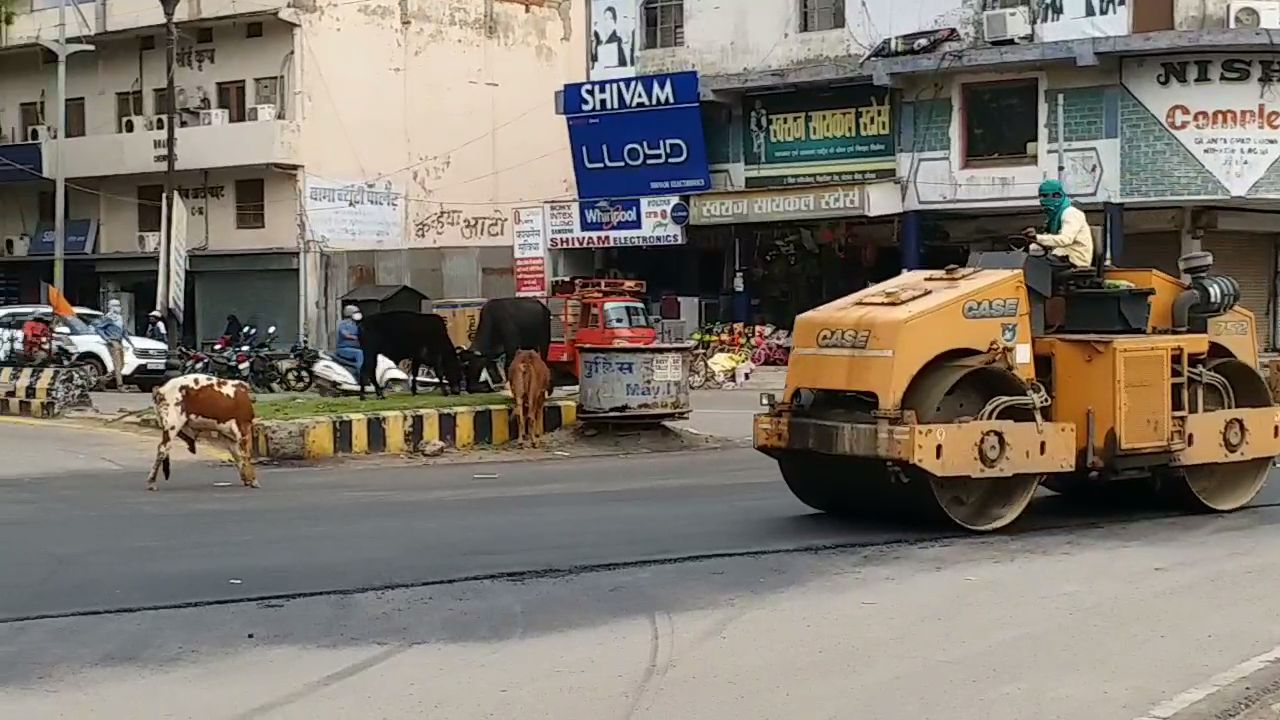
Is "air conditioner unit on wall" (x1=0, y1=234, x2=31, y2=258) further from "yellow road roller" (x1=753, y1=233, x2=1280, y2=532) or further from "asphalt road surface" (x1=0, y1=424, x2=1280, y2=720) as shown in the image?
"yellow road roller" (x1=753, y1=233, x2=1280, y2=532)

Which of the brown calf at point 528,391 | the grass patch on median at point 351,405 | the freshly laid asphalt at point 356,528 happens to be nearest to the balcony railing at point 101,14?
the grass patch on median at point 351,405

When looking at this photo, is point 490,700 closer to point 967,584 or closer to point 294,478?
point 967,584

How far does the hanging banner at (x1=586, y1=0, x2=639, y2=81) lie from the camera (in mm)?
36375

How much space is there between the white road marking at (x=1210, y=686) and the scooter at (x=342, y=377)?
2092cm

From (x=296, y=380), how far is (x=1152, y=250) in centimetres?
1829

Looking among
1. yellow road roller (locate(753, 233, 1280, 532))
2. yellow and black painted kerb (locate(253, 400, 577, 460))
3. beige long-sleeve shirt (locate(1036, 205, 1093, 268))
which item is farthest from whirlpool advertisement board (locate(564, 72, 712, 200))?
beige long-sleeve shirt (locate(1036, 205, 1093, 268))

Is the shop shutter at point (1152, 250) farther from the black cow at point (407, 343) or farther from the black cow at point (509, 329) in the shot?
the black cow at point (407, 343)

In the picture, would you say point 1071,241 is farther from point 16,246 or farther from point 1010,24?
point 16,246

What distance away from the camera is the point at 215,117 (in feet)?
136

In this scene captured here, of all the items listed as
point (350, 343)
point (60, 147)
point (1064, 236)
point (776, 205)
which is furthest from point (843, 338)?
point (60, 147)

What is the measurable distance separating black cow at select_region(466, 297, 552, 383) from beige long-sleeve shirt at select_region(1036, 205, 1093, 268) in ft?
47.2

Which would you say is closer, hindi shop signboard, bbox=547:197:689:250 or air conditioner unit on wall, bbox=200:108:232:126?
hindi shop signboard, bbox=547:197:689:250

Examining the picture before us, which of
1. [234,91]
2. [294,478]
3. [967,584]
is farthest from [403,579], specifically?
[234,91]

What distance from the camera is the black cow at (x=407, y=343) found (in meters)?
23.1
